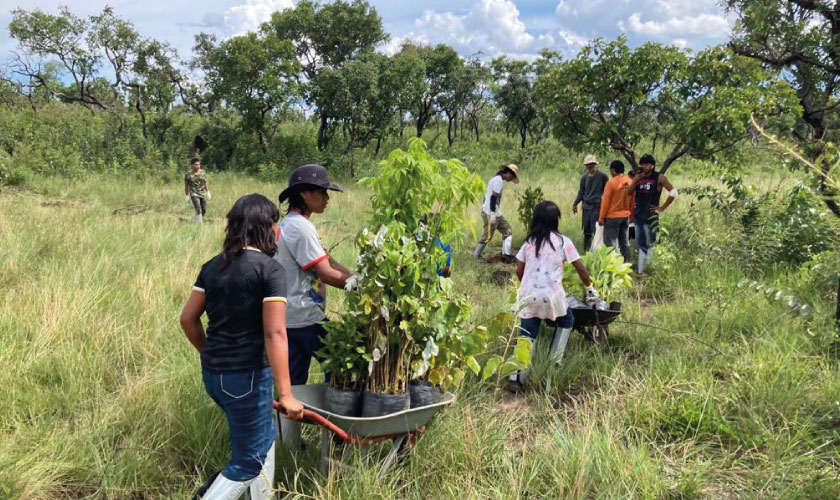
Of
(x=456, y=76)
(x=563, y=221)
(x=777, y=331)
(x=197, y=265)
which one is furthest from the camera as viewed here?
(x=456, y=76)

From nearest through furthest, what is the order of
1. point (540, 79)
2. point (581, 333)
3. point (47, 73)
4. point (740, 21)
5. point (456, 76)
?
point (581, 333)
point (740, 21)
point (540, 79)
point (47, 73)
point (456, 76)

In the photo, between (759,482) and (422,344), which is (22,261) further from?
(759,482)

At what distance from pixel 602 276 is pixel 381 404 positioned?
9.74ft

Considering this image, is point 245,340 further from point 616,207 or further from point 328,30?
point 328,30

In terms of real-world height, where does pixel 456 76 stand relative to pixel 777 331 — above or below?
above

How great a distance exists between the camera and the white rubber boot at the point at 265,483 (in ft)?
7.98

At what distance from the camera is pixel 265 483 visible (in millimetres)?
2482

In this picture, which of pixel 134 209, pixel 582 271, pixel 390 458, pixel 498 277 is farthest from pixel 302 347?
pixel 134 209

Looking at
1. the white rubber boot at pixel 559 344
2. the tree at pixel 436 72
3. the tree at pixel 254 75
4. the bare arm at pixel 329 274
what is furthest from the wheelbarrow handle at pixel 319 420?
the tree at pixel 436 72

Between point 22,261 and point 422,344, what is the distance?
5167mm

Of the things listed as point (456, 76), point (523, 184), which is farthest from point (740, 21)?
point (456, 76)

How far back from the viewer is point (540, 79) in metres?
9.32

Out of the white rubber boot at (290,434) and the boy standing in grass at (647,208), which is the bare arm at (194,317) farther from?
the boy standing in grass at (647,208)

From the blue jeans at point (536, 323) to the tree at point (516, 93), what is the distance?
24.5m
